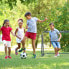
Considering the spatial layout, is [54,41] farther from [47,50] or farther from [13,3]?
[13,3]

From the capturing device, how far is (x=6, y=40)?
10.4m

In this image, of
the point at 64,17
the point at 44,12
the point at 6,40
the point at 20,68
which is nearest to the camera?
the point at 20,68

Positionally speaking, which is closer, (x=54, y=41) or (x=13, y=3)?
(x=13, y=3)

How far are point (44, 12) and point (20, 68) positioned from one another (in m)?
29.4

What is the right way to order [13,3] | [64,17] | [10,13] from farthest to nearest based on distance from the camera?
[10,13]
[64,17]
[13,3]

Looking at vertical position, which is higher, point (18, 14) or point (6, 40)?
point (18, 14)

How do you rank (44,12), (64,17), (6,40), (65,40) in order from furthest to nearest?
(44,12) → (64,17) → (65,40) → (6,40)

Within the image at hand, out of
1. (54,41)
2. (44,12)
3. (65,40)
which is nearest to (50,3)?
(44,12)

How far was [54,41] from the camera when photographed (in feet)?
40.4

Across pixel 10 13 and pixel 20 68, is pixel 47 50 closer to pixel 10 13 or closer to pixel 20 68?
pixel 20 68

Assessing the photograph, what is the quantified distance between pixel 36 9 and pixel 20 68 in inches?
1186

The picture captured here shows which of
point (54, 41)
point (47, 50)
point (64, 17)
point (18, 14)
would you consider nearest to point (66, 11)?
point (64, 17)

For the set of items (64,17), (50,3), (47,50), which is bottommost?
(47,50)

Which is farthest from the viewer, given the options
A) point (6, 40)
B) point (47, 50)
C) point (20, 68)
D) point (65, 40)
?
point (65, 40)
